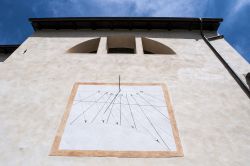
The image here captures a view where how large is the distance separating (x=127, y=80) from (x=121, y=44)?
122 inches

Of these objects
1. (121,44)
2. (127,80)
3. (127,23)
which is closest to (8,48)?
(121,44)

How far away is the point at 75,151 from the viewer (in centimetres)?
522

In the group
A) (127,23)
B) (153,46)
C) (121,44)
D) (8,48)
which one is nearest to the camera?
(153,46)

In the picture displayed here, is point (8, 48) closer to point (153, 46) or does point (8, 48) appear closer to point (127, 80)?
point (153, 46)

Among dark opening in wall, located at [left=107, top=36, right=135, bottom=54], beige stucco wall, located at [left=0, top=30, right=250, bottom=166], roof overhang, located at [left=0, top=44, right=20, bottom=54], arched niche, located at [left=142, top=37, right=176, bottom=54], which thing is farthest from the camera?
roof overhang, located at [left=0, top=44, right=20, bottom=54]

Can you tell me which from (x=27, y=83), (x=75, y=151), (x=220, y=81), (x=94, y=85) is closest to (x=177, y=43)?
(x=220, y=81)

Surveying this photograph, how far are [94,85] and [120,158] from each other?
7.95ft

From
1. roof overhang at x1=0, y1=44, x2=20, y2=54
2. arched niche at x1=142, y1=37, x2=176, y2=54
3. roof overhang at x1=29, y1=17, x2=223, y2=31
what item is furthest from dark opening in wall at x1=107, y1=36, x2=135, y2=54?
roof overhang at x1=0, y1=44, x2=20, y2=54

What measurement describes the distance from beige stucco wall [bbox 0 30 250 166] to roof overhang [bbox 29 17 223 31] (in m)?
0.63

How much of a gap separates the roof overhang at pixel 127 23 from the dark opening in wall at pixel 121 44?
55cm

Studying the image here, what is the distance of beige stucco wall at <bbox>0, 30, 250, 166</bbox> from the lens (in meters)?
5.18

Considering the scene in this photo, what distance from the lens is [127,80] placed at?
7242mm

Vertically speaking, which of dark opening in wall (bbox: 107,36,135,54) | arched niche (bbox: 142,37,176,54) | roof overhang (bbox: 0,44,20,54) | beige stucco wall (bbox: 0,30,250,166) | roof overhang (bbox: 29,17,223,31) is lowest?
beige stucco wall (bbox: 0,30,250,166)

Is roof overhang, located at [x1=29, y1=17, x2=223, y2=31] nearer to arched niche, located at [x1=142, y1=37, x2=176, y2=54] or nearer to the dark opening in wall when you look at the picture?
the dark opening in wall
